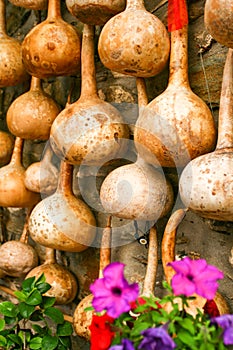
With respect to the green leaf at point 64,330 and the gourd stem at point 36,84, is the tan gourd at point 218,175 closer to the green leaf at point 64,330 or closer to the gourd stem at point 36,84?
the green leaf at point 64,330

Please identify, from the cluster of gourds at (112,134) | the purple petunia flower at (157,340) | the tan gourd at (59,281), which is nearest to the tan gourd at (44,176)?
the cluster of gourds at (112,134)

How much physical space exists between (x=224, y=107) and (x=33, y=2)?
718 millimetres

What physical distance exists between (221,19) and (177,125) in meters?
0.22

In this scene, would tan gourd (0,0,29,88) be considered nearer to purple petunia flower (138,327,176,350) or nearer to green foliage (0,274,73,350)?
green foliage (0,274,73,350)

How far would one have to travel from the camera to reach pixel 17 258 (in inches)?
58.4

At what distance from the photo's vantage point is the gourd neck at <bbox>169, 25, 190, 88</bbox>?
1006 millimetres

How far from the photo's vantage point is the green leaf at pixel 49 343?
3.40ft

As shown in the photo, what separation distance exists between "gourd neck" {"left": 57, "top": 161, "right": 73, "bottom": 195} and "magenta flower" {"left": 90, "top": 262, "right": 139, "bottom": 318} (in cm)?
72

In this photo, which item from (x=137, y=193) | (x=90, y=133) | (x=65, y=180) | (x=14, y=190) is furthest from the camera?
(x=14, y=190)

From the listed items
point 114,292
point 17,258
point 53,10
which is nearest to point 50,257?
point 17,258

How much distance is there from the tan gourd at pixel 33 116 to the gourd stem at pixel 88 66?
18cm

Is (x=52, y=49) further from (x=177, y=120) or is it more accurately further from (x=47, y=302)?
(x=47, y=302)

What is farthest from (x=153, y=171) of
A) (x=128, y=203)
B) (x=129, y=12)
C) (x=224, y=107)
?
(x=129, y=12)

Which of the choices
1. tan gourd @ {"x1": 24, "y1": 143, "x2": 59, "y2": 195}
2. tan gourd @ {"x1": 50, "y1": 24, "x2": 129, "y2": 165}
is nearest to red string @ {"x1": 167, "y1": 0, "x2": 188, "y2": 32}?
tan gourd @ {"x1": 50, "y1": 24, "x2": 129, "y2": 165}
